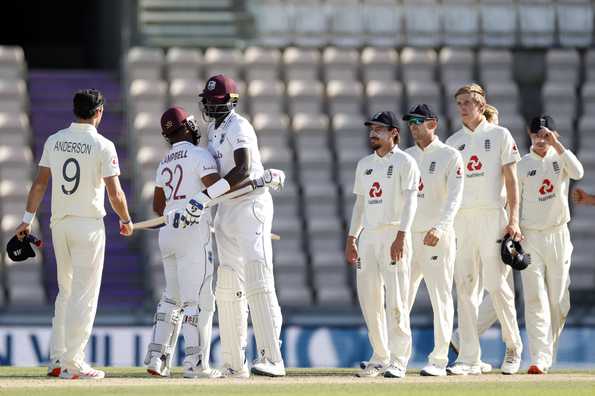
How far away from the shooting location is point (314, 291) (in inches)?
661

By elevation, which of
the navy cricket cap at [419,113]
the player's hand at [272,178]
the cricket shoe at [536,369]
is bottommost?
the cricket shoe at [536,369]

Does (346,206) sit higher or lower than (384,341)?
higher

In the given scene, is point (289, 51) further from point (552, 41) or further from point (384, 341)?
point (384, 341)

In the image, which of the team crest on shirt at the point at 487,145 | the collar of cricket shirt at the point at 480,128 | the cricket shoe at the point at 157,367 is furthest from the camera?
the collar of cricket shirt at the point at 480,128

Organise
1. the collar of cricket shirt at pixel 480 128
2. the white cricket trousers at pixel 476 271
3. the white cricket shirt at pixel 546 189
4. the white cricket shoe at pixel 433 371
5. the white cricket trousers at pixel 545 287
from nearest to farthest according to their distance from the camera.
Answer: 1. the white cricket shoe at pixel 433 371
2. the white cricket trousers at pixel 476 271
3. the collar of cricket shirt at pixel 480 128
4. the white cricket trousers at pixel 545 287
5. the white cricket shirt at pixel 546 189

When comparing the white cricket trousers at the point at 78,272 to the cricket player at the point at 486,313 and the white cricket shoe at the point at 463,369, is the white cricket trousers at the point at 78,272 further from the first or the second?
the cricket player at the point at 486,313

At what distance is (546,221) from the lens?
1170 cm

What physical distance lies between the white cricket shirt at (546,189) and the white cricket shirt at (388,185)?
4.77 ft

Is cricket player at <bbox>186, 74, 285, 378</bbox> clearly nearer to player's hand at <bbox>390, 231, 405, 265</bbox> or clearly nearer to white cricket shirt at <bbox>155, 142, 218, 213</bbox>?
white cricket shirt at <bbox>155, 142, 218, 213</bbox>

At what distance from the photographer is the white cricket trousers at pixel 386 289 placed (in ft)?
34.8

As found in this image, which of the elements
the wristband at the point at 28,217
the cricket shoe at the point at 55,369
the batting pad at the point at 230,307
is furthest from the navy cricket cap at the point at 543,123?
the cricket shoe at the point at 55,369

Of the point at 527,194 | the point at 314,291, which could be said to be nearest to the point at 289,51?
the point at 314,291

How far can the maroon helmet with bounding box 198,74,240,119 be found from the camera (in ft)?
33.8

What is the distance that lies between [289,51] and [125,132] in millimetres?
2127
